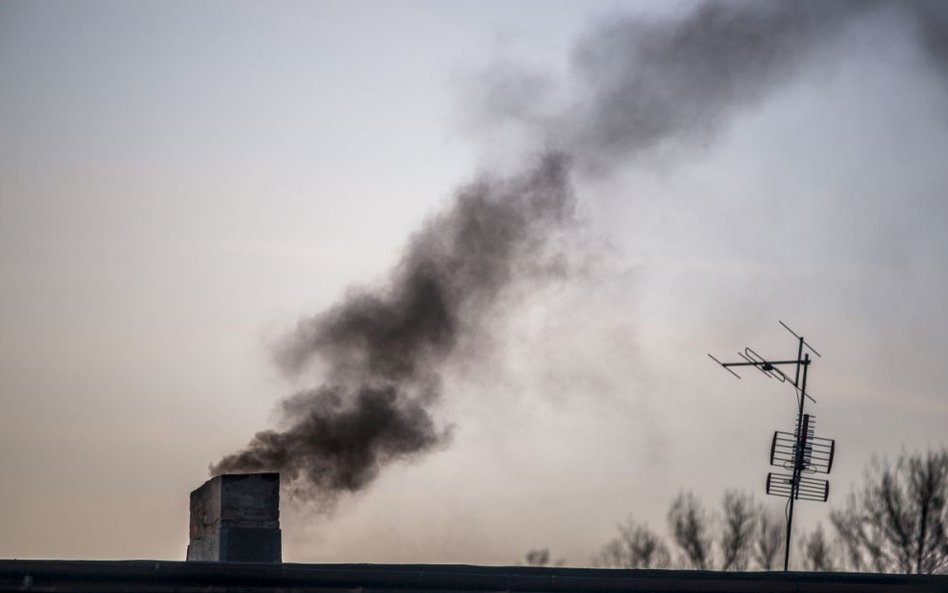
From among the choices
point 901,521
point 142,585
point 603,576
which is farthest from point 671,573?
point 901,521

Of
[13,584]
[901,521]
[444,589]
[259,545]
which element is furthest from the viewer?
[901,521]

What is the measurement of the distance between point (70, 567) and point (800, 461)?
639 inches

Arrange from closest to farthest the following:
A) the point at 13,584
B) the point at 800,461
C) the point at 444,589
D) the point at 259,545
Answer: the point at 13,584
the point at 444,589
the point at 259,545
the point at 800,461

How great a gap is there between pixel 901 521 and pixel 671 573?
1359 inches

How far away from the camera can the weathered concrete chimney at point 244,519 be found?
98.5ft

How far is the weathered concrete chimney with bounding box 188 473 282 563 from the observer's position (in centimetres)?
3003

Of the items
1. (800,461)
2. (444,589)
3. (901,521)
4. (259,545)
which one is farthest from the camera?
(901,521)

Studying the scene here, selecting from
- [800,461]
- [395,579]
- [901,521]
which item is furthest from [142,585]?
[901,521]

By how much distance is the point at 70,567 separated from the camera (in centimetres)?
2434

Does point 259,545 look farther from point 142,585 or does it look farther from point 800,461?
point 800,461

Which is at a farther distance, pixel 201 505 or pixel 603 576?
pixel 201 505

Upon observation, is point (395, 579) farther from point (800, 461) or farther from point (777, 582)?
point (800, 461)

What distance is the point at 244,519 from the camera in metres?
30.3

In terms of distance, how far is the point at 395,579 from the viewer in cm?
2561
